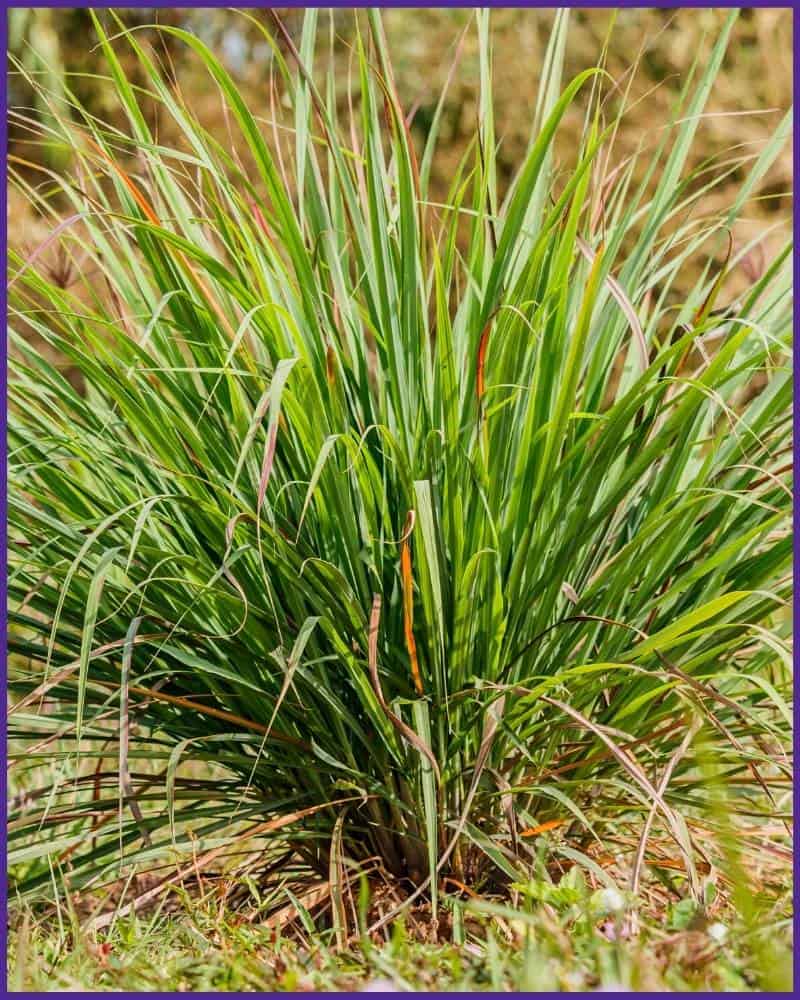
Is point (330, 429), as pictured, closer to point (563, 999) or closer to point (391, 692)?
point (391, 692)

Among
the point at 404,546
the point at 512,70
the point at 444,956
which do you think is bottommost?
Answer: the point at 444,956

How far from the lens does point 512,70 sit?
244 inches

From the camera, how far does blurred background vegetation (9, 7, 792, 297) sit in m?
5.78

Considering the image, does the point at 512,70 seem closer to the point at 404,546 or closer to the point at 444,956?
the point at 404,546

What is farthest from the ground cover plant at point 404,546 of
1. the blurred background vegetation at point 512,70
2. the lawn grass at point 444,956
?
the blurred background vegetation at point 512,70

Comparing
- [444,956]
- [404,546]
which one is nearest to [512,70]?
[404,546]

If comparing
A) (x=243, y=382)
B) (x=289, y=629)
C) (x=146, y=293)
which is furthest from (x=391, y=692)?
(x=146, y=293)

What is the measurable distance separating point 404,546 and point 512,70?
532cm

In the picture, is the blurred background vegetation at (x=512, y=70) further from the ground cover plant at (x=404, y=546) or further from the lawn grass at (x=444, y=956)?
the lawn grass at (x=444, y=956)

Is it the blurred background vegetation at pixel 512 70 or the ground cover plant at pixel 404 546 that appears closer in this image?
the ground cover plant at pixel 404 546

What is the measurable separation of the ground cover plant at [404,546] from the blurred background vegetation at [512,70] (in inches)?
157

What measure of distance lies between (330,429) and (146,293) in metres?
0.49

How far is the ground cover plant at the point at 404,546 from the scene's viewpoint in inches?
60.2

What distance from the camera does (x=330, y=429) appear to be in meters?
1.61
